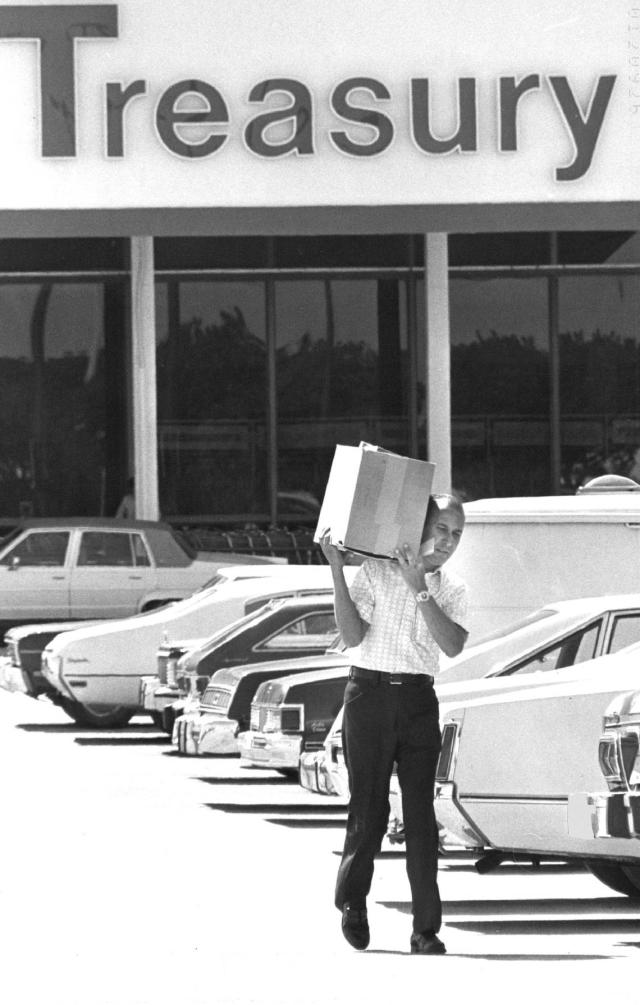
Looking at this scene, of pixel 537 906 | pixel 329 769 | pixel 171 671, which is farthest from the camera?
pixel 171 671

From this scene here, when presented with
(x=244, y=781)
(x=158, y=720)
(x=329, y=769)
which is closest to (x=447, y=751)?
(x=329, y=769)

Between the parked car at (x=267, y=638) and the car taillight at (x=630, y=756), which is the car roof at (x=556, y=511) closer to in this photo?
the parked car at (x=267, y=638)

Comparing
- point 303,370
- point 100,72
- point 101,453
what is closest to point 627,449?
point 303,370

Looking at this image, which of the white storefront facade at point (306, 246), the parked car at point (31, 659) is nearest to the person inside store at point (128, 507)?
the white storefront facade at point (306, 246)

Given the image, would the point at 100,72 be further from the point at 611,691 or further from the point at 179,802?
the point at 611,691

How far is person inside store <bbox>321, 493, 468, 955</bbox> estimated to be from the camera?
764 cm

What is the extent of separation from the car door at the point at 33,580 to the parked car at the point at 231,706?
1135cm

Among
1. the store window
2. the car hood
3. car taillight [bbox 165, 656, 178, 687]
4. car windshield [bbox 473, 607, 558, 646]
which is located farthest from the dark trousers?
the store window

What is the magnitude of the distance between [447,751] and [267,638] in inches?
276

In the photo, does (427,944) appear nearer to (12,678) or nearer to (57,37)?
(12,678)

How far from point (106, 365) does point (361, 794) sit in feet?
90.4

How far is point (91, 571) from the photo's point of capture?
25.8 m

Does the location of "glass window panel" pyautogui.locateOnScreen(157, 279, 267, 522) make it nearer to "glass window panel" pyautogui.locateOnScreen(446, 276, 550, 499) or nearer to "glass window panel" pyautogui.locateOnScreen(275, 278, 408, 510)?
"glass window panel" pyautogui.locateOnScreen(275, 278, 408, 510)

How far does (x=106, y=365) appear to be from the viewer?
3478 cm
